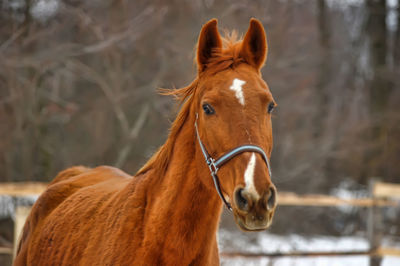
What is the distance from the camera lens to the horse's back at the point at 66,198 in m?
2.93

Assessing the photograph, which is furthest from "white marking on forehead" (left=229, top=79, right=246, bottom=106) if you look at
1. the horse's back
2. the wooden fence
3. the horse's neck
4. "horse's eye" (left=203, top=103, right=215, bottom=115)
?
the wooden fence

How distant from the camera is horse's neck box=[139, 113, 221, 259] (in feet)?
7.04

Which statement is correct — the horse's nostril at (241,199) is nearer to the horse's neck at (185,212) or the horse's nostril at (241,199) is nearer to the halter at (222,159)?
the halter at (222,159)

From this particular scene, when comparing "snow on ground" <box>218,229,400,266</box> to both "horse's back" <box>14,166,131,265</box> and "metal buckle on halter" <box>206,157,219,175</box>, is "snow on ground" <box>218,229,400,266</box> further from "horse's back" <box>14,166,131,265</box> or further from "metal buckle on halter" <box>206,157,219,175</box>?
"metal buckle on halter" <box>206,157,219,175</box>

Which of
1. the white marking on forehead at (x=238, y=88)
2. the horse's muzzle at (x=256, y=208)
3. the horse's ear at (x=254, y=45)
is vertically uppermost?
the horse's ear at (x=254, y=45)

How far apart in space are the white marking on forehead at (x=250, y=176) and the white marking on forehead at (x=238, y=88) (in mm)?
305

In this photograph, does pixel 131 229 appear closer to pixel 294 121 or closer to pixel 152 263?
pixel 152 263

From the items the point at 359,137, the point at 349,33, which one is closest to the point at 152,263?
the point at 359,137

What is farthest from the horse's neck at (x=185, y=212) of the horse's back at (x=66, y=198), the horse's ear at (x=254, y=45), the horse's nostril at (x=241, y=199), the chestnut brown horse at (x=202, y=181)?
the horse's back at (x=66, y=198)

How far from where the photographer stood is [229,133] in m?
1.94

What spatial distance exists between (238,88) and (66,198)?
1.98 metres

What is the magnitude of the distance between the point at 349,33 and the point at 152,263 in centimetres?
1096

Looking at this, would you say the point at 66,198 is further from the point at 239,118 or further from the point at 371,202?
the point at 371,202

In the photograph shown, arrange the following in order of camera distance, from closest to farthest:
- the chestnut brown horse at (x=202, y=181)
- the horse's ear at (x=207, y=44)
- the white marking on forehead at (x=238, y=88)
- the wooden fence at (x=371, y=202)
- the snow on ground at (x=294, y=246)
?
1. the chestnut brown horse at (x=202, y=181)
2. the white marking on forehead at (x=238, y=88)
3. the horse's ear at (x=207, y=44)
4. the wooden fence at (x=371, y=202)
5. the snow on ground at (x=294, y=246)
